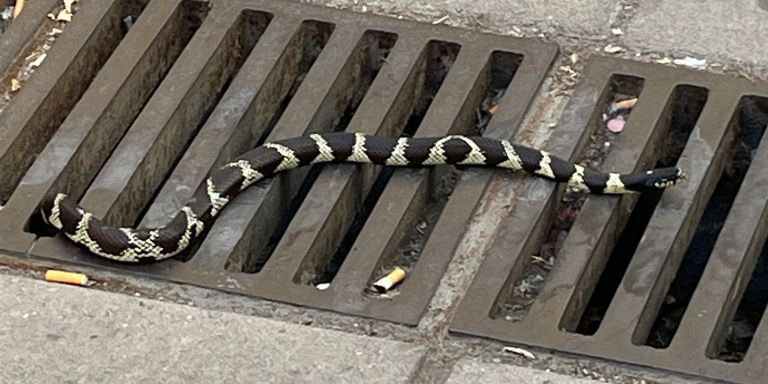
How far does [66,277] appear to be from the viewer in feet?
16.2

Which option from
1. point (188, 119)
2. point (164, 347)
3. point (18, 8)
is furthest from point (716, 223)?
point (18, 8)

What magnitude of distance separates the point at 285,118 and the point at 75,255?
2.94ft

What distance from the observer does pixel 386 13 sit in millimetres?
5969

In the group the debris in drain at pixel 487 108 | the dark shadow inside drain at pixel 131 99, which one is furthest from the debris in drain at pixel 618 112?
the dark shadow inside drain at pixel 131 99

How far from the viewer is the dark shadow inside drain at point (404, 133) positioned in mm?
5293

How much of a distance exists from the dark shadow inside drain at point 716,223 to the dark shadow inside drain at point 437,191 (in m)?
0.76

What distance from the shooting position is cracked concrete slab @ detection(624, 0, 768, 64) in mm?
5805

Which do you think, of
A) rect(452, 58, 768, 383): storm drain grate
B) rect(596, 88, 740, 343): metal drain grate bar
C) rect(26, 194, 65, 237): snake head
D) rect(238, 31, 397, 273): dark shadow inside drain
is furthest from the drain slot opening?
rect(596, 88, 740, 343): metal drain grate bar

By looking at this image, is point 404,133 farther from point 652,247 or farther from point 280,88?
point 652,247

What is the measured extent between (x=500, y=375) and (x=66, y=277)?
1.28m

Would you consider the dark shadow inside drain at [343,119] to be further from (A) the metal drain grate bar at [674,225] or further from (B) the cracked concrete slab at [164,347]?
(A) the metal drain grate bar at [674,225]

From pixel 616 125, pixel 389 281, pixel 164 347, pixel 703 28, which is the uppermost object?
pixel 703 28

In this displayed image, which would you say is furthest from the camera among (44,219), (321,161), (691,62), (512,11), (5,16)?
(5,16)

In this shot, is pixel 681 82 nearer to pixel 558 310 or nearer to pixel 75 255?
pixel 558 310
